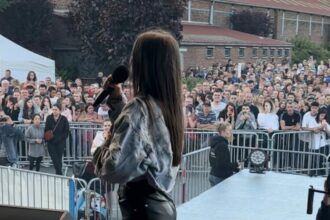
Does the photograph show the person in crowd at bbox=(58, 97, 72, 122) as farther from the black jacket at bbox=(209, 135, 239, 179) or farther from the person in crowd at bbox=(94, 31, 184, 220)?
the person in crowd at bbox=(94, 31, 184, 220)

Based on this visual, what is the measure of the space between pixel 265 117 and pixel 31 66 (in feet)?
35.0

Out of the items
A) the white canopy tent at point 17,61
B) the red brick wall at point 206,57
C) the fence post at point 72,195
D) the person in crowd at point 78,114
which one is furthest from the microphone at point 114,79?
the red brick wall at point 206,57

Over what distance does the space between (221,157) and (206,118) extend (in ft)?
9.81

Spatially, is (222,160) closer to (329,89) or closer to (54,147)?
(54,147)

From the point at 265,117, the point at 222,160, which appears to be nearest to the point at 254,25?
the point at 265,117

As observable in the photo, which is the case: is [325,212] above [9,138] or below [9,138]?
above

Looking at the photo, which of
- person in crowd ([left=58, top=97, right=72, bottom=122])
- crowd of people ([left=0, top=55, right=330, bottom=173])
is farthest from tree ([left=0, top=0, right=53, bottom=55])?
person in crowd ([left=58, top=97, right=72, bottom=122])

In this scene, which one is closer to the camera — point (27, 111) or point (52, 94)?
point (27, 111)

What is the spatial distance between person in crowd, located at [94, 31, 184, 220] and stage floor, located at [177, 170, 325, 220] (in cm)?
366

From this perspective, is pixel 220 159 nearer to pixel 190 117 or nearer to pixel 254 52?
pixel 190 117

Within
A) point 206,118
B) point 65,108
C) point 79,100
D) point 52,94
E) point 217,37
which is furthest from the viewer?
point 217,37

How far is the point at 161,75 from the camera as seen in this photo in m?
2.51

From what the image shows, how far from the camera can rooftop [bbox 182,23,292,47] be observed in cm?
3555

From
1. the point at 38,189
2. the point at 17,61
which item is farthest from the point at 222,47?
the point at 38,189
